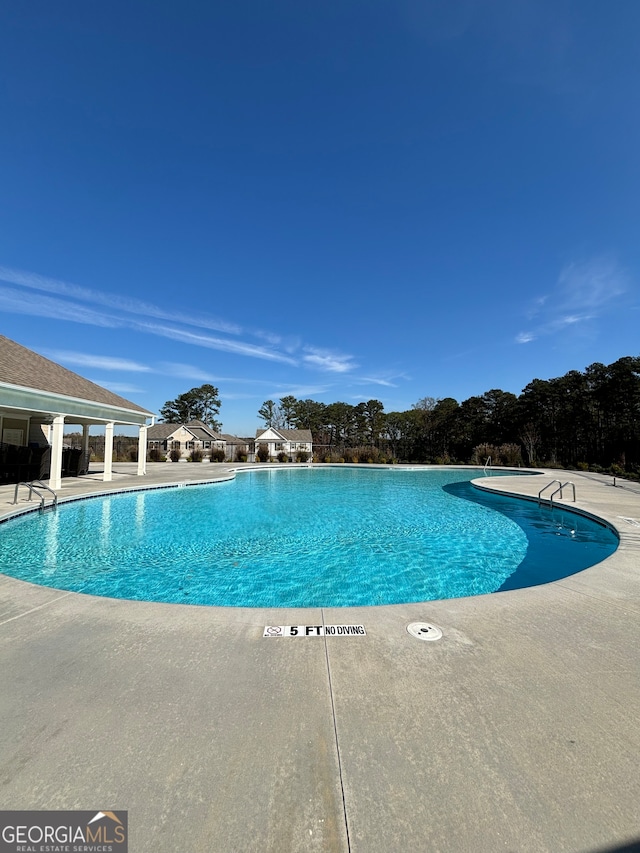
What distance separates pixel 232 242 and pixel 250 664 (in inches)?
715

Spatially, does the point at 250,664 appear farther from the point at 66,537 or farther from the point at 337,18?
the point at 337,18

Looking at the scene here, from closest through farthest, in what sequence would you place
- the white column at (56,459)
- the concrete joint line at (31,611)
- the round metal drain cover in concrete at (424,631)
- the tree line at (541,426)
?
the round metal drain cover in concrete at (424,631) → the concrete joint line at (31,611) → the white column at (56,459) → the tree line at (541,426)

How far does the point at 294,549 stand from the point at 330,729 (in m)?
5.18

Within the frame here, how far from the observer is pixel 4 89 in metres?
9.22

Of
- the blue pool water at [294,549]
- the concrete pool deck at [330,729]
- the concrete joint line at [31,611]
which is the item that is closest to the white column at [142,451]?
the blue pool water at [294,549]

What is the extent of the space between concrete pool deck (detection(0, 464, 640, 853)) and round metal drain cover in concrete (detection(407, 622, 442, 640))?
0.07 m

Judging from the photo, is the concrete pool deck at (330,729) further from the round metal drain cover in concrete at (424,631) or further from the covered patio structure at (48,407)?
the covered patio structure at (48,407)

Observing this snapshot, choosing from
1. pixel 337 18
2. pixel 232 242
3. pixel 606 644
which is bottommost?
pixel 606 644

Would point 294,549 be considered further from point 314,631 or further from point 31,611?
point 31,611

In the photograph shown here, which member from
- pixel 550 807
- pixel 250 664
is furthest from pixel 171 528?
pixel 550 807

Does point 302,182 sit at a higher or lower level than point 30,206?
higher

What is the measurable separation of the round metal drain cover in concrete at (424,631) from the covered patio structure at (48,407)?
11668 millimetres

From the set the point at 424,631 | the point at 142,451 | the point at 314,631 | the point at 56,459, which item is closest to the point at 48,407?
the point at 56,459

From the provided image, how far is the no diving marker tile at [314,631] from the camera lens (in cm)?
285
